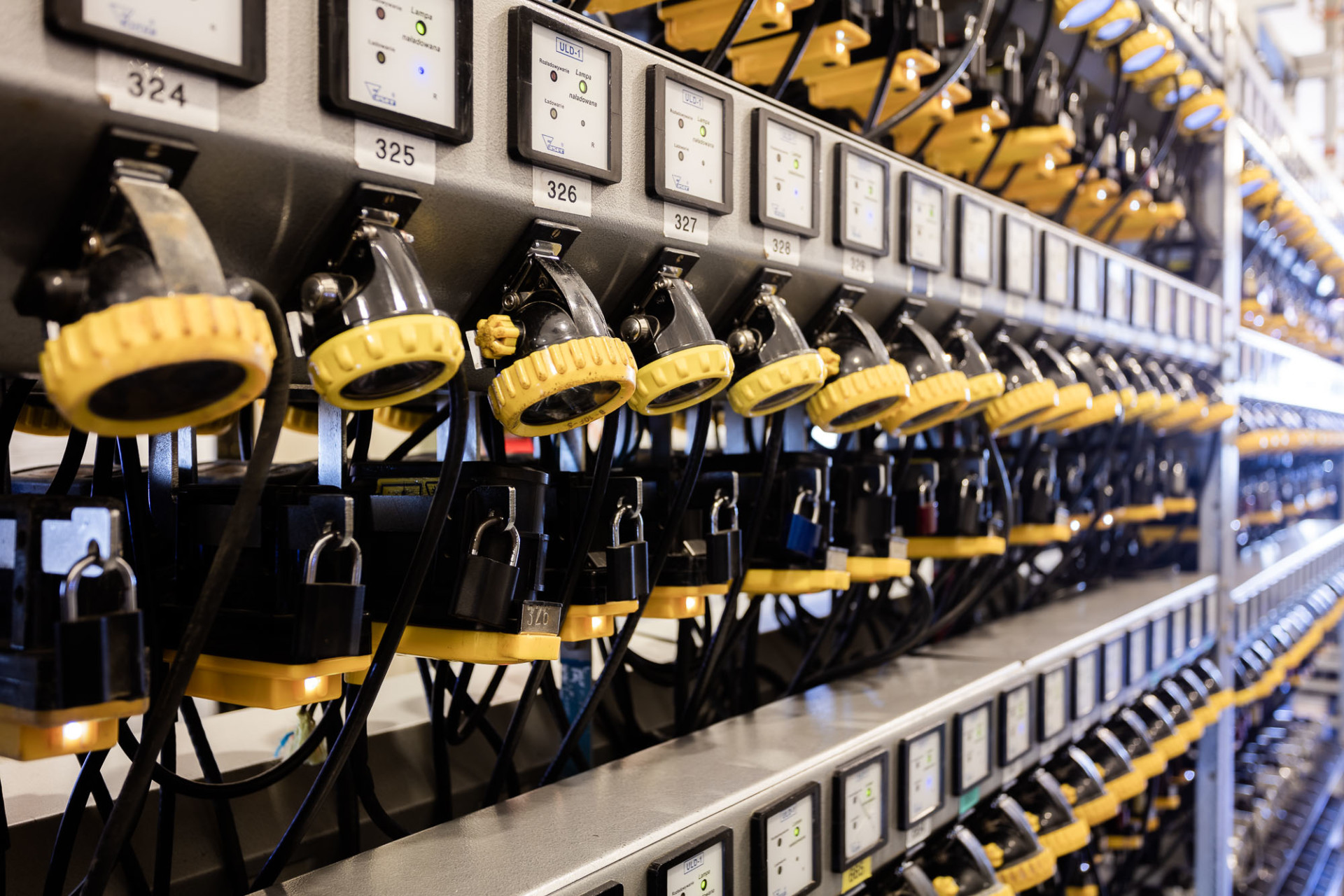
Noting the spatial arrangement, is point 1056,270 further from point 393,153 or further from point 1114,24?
point 393,153

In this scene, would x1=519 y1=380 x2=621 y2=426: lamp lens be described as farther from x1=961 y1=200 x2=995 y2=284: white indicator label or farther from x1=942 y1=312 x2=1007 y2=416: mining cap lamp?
x1=961 y1=200 x2=995 y2=284: white indicator label

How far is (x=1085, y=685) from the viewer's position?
1.64 meters

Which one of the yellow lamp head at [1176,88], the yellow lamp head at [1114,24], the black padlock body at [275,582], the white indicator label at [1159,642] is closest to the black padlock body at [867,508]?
the black padlock body at [275,582]

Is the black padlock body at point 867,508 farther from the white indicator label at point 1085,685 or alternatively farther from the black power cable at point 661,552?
the white indicator label at point 1085,685

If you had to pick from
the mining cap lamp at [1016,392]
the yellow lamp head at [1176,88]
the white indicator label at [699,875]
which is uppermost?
the yellow lamp head at [1176,88]

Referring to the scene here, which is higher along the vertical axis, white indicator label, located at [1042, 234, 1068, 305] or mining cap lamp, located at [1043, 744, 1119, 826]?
white indicator label, located at [1042, 234, 1068, 305]

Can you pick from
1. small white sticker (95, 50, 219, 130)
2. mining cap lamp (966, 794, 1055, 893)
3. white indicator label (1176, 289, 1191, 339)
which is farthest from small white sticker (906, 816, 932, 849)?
white indicator label (1176, 289, 1191, 339)

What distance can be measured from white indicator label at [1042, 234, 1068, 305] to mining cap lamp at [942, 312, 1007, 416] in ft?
0.80

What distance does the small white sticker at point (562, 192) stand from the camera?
0.67 metres

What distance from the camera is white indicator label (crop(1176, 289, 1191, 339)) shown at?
200 cm

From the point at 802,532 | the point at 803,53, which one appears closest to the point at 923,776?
the point at 802,532

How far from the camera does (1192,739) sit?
2.04m

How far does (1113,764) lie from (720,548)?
1204 mm

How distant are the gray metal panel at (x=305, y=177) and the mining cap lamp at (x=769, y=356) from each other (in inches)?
1.0
